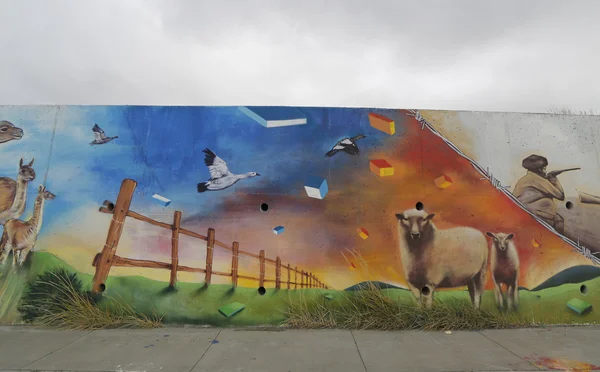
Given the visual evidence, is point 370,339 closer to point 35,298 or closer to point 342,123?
point 342,123

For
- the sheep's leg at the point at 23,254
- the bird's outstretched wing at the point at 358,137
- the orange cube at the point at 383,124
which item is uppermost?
the orange cube at the point at 383,124

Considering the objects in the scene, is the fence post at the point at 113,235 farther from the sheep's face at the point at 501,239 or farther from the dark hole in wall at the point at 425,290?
the sheep's face at the point at 501,239

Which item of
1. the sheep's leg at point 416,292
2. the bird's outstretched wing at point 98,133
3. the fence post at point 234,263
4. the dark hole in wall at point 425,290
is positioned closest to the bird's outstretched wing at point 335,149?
the fence post at point 234,263

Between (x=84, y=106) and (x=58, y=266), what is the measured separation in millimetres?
3067

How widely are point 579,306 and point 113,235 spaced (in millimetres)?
8570

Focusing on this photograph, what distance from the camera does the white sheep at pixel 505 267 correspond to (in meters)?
6.56

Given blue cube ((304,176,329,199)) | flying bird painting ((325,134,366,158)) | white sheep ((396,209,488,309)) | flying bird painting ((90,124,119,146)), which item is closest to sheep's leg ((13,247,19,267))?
flying bird painting ((90,124,119,146))

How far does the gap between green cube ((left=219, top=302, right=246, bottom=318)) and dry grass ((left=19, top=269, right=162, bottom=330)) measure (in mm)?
1092

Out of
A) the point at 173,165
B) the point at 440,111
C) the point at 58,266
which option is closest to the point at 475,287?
the point at 440,111

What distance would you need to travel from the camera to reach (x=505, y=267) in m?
6.66

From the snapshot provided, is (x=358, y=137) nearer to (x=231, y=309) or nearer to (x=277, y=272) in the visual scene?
(x=277, y=272)

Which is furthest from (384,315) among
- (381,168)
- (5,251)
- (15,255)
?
(5,251)

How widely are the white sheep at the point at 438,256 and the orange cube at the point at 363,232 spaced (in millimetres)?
614

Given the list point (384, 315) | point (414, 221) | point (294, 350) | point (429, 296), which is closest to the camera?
point (294, 350)
